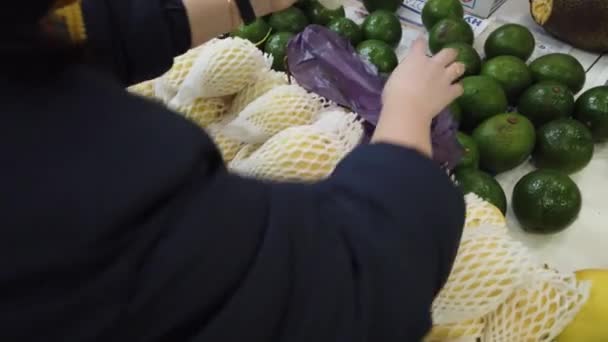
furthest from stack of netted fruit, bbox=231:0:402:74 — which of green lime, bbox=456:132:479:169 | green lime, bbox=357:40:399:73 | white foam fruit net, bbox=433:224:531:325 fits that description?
white foam fruit net, bbox=433:224:531:325

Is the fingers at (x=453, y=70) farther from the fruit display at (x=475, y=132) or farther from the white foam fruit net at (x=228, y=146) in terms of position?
the white foam fruit net at (x=228, y=146)

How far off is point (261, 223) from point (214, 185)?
4 cm

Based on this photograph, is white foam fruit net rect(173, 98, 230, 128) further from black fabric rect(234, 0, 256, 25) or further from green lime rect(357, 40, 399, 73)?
green lime rect(357, 40, 399, 73)

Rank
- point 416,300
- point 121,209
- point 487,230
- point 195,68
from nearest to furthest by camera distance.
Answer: point 121,209 < point 416,300 < point 487,230 < point 195,68

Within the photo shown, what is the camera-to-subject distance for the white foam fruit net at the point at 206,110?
2.89 ft

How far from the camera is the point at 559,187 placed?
87cm

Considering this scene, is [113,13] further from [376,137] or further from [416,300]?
[416,300]

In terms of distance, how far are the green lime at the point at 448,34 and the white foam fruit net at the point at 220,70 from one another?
0.41 meters

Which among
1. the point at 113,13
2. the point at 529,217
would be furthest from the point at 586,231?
the point at 113,13

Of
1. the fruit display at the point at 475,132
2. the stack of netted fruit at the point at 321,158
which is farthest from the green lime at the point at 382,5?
the stack of netted fruit at the point at 321,158

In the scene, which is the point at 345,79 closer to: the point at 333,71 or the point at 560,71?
the point at 333,71

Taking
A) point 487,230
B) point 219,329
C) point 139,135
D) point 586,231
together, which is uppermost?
point 139,135

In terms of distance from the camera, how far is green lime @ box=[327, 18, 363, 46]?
114 centimetres

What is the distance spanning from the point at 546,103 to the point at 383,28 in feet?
1.13
